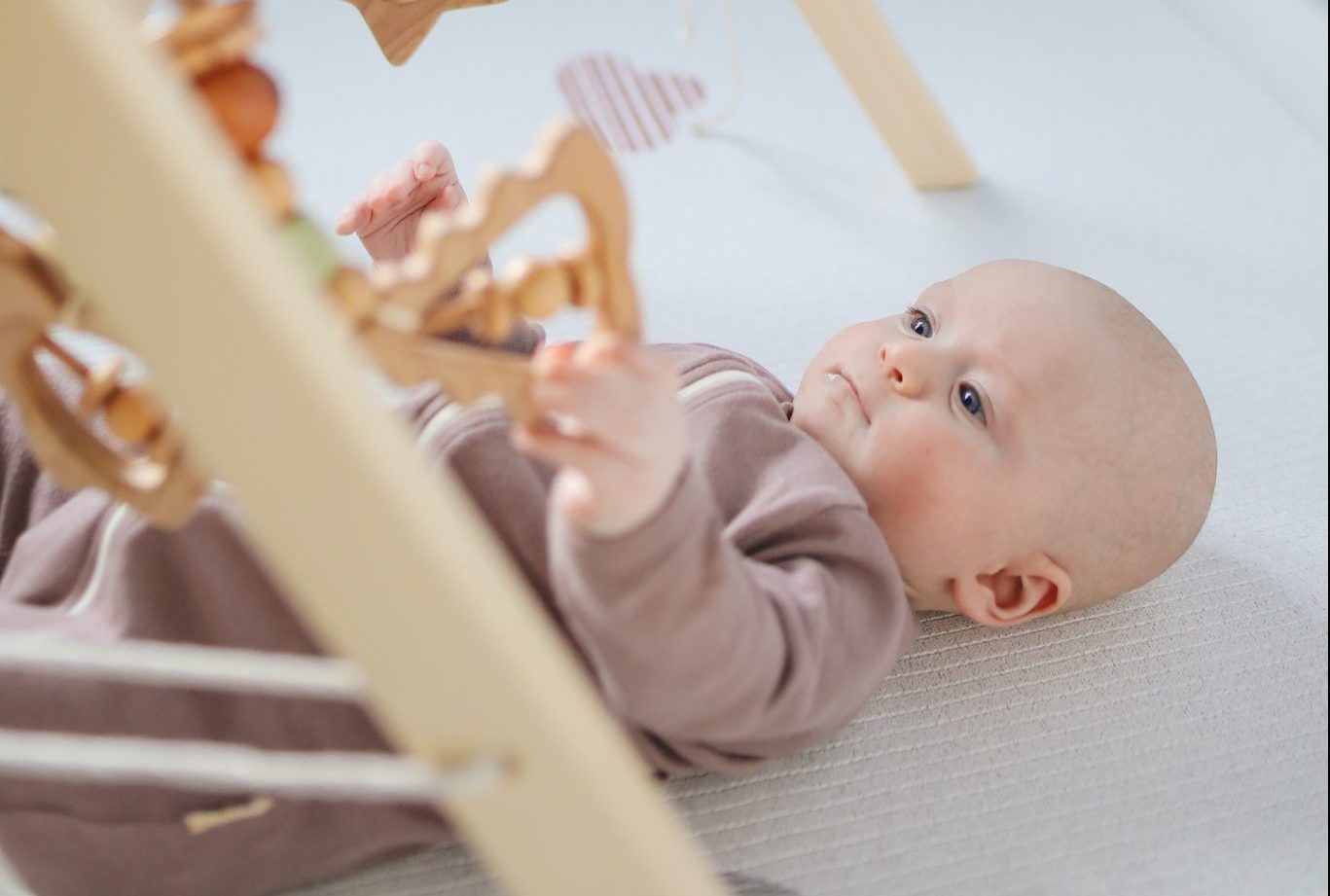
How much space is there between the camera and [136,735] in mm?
713

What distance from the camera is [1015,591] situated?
0.93 m

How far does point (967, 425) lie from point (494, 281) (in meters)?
0.44

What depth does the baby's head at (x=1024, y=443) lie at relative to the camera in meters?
0.87

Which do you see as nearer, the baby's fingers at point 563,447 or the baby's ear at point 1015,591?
the baby's fingers at point 563,447

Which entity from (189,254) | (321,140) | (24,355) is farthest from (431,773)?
(321,140)

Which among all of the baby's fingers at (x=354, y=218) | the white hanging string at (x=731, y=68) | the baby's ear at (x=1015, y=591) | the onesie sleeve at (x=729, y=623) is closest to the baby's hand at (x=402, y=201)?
the baby's fingers at (x=354, y=218)

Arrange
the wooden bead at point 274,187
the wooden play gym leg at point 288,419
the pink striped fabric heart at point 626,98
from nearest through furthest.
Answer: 1. the wooden play gym leg at point 288,419
2. the wooden bead at point 274,187
3. the pink striped fabric heart at point 626,98

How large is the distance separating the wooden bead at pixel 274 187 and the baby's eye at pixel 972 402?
1.73 feet

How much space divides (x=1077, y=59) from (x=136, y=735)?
1.43 meters

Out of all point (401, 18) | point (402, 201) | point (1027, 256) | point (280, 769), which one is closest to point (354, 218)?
point (402, 201)

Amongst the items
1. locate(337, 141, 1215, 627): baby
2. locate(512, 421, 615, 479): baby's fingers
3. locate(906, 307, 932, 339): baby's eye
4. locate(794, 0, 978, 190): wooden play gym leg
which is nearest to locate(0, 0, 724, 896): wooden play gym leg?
locate(512, 421, 615, 479): baby's fingers

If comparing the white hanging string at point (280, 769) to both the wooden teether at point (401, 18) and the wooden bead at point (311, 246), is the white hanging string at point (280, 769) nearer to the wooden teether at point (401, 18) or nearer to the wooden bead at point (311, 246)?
the wooden bead at point (311, 246)

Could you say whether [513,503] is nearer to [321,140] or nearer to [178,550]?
[178,550]

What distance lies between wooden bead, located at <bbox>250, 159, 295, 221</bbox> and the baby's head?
1.60 feet
